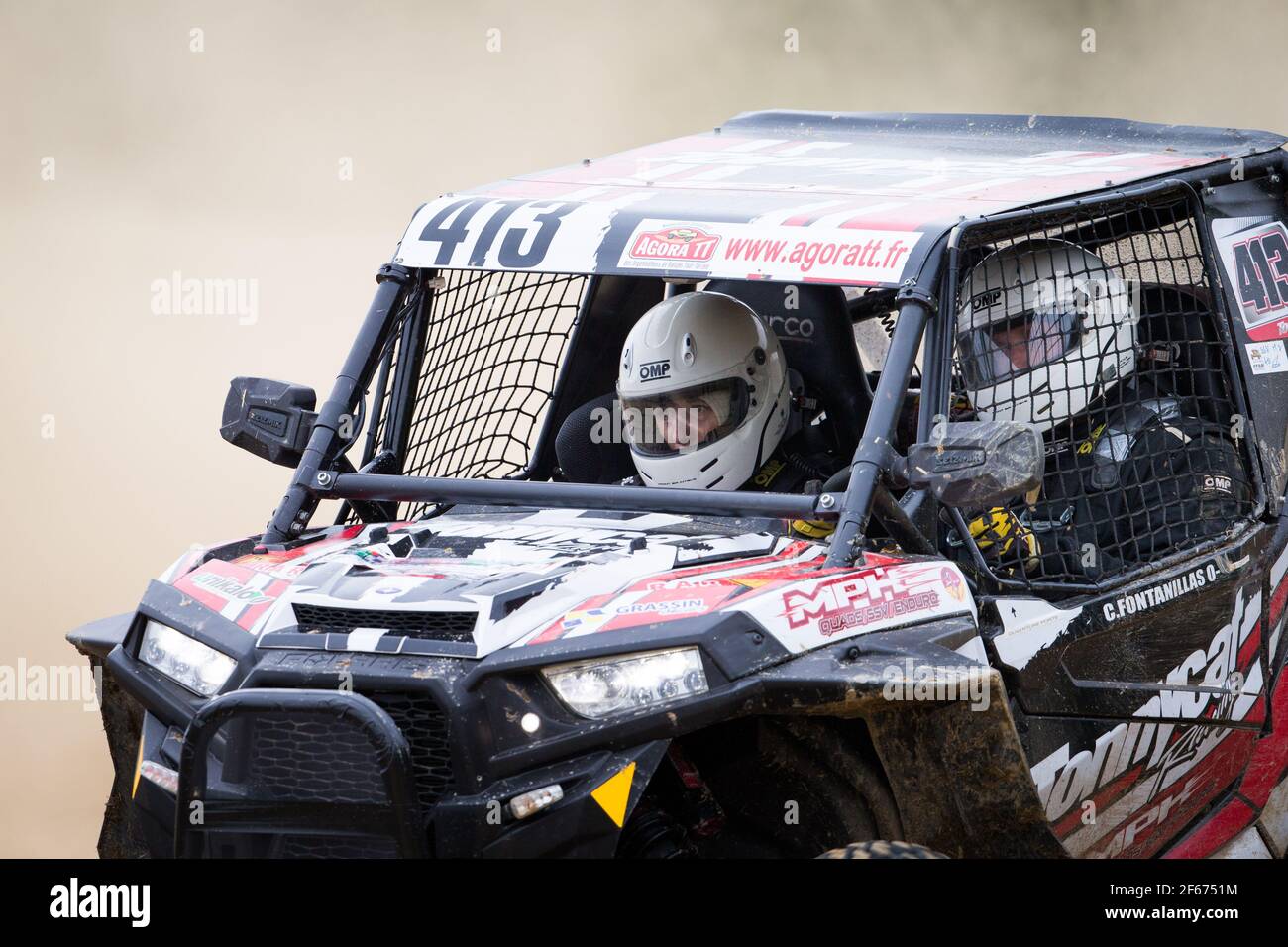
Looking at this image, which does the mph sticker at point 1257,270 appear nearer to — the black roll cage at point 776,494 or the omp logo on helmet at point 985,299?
the black roll cage at point 776,494

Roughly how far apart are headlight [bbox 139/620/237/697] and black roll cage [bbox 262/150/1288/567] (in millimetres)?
447

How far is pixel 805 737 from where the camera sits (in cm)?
392

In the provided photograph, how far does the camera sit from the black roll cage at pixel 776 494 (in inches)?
162

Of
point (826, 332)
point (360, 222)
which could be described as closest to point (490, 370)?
point (826, 332)

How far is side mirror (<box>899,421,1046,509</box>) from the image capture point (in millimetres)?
3881

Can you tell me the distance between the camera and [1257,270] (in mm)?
5277

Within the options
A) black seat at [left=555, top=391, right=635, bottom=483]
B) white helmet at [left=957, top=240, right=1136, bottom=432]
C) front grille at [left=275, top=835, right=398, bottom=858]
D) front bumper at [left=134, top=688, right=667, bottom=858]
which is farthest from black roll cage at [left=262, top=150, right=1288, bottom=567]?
front grille at [left=275, top=835, right=398, bottom=858]

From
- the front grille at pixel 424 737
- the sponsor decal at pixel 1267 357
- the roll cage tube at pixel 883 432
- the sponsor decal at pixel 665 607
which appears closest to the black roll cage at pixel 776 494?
the roll cage tube at pixel 883 432

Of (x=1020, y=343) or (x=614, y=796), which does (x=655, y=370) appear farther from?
(x=614, y=796)

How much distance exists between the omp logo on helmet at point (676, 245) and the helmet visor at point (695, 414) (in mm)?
491
